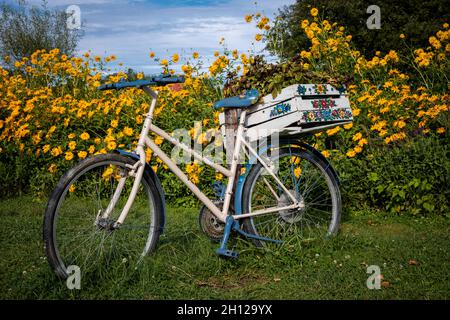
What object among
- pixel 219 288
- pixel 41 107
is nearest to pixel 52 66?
pixel 41 107

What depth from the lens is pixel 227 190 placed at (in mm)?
3342

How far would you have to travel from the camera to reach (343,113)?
11.6 ft

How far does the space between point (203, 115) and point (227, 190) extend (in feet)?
6.70

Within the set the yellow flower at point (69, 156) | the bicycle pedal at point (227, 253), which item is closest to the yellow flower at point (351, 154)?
the bicycle pedal at point (227, 253)

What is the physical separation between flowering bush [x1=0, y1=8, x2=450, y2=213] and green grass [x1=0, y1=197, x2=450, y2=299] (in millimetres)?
950

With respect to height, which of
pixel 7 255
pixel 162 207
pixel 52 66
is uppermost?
pixel 52 66

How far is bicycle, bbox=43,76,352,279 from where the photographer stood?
2930 millimetres

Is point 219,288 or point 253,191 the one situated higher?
point 253,191

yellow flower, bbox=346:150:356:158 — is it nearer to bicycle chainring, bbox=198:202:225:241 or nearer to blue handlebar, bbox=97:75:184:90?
bicycle chainring, bbox=198:202:225:241

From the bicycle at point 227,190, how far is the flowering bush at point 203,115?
39 centimetres

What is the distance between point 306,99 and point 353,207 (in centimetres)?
167

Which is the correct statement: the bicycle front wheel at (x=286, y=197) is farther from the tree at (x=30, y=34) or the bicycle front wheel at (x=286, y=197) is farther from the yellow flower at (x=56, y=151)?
the tree at (x=30, y=34)

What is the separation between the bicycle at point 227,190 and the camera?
2.93 m

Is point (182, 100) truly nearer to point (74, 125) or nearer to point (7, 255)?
point (74, 125)
